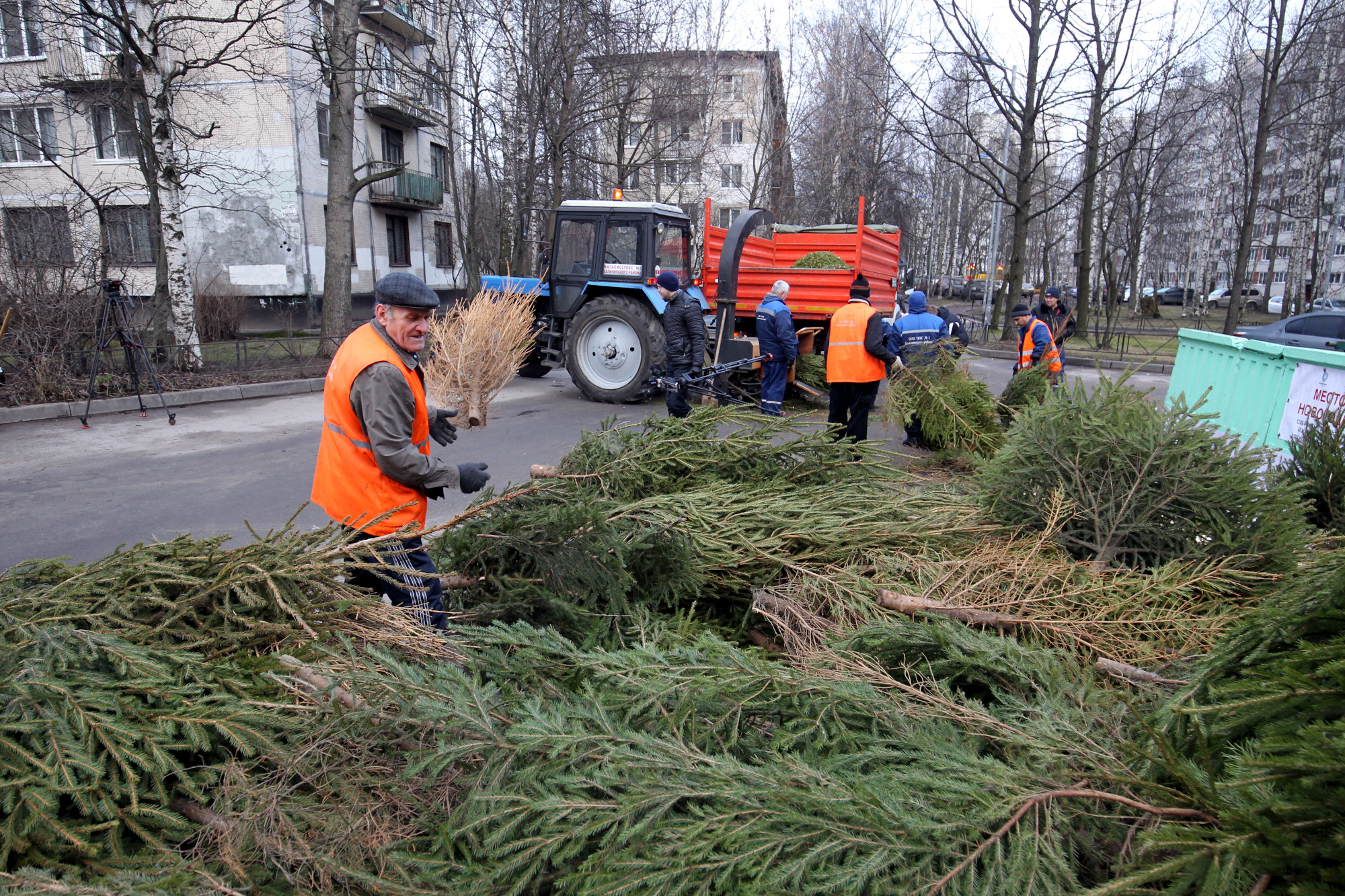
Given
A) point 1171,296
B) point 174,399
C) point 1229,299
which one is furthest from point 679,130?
point 1171,296

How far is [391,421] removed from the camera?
10.1ft

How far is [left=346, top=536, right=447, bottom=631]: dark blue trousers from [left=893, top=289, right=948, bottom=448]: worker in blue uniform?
602cm

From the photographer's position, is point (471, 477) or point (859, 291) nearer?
point (471, 477)

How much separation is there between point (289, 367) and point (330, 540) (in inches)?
507

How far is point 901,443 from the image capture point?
9297mm

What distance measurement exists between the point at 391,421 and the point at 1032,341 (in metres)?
7.94

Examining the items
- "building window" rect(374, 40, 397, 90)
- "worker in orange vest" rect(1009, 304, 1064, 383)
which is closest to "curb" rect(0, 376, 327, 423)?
"building window" rect(374, 40, 397, 90)

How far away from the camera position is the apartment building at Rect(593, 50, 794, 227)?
75.5 ft

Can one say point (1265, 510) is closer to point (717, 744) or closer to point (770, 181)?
point (717, 744)

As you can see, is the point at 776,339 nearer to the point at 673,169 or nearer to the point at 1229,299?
the point at 673,169

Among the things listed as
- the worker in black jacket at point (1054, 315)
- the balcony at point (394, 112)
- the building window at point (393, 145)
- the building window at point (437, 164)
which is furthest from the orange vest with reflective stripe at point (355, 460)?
the building window at point (437, 164)

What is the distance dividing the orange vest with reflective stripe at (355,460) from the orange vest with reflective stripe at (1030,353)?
6.97m

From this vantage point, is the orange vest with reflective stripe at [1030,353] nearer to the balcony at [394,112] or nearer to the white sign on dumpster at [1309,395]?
the white sign on dumpster at [1309,395]

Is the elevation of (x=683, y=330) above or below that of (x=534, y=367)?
above
